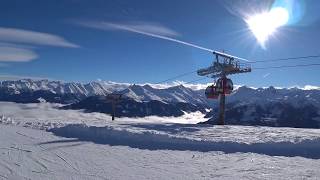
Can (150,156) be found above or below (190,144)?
below

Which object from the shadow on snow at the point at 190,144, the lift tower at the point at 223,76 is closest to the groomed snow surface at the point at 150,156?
the shadow on snow at the point at 190,144

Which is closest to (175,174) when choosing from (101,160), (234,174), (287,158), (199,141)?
(234,174)

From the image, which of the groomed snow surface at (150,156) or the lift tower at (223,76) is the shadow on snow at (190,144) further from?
the lift tower at (223,76)

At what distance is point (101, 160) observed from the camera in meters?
21.1

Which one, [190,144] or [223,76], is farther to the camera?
[223,76]

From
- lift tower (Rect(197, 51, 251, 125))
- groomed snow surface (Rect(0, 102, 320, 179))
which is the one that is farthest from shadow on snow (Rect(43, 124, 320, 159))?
lift tower (Rect(197, 51, 251, 125))

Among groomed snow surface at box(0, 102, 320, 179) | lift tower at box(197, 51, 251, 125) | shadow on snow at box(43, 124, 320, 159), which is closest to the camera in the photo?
groomed snow surface at box(0, 102, 320, 179)

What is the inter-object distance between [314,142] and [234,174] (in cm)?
1003

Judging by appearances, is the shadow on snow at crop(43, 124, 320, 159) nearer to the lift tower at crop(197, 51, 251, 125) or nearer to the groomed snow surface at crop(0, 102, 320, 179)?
the groomed snow surface at crop(0, 102, 320, 179)

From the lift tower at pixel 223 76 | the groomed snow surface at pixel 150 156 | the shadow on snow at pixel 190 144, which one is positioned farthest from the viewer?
the lift tower at pixel 223 76

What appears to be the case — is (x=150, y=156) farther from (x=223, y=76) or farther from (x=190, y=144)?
(x=223, y=76)

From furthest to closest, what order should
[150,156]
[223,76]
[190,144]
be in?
[223,76] → [190,144] → [150,156]

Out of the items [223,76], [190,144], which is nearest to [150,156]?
[190,144]

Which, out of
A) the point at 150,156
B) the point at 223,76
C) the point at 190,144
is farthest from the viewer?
the point at 223,76
